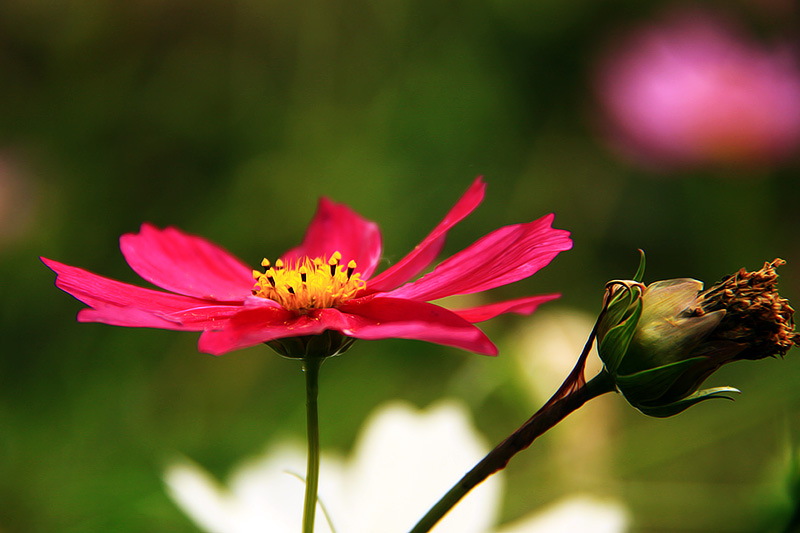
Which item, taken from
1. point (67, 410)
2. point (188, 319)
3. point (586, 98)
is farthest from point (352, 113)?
point (188, 319)

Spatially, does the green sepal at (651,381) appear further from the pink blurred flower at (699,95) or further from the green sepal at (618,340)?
the pink blurred flower at (699,95)

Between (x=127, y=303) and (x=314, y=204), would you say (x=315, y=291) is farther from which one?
(x=314, y=204)

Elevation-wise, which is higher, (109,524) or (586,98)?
(586,98)

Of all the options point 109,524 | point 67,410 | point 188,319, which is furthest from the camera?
point 67,410

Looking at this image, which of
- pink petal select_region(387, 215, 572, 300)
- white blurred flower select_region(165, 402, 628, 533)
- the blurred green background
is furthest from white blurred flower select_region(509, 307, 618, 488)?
pink petal select_region(387, 215, 572, 300)

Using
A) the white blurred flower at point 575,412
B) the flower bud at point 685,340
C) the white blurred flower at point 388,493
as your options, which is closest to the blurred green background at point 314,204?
the white blurred flower at point 575,412

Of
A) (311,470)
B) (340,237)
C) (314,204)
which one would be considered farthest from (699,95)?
(311,470)

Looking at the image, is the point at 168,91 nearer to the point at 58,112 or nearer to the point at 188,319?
the point at 58,112
